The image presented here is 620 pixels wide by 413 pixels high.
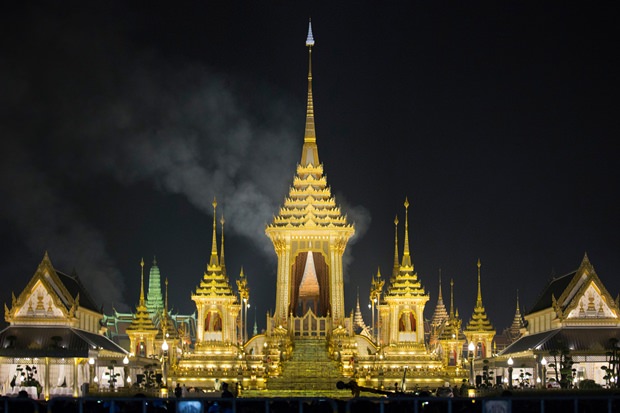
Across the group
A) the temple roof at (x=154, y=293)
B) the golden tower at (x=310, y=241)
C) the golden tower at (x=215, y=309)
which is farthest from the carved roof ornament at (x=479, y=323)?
the temple roof at (x=154, y=293)

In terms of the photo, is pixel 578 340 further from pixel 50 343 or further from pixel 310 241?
pixel 50 343

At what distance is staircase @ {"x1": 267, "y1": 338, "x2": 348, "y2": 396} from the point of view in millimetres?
57906

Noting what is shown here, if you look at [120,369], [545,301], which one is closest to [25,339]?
[120,369]

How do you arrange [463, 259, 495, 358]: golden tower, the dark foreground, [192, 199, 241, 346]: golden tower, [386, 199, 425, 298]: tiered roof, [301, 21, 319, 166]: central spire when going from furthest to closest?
[463, 259, 495, 358]: golden tower < [301, 21, 319, 166]: central spire < [386, 199, 425, 298]: tiered roof < [192, 199, 241, 346]: golden tower < the dark foreground

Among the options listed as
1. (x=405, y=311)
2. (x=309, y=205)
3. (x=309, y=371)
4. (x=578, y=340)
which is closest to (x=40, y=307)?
(x=309, y=371)

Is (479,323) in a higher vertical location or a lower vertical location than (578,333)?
higher

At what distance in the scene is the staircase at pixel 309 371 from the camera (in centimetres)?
5791

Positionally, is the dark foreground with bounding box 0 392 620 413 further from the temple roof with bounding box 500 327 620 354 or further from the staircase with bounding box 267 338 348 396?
the temple roof with bounding box 500 327 620 354

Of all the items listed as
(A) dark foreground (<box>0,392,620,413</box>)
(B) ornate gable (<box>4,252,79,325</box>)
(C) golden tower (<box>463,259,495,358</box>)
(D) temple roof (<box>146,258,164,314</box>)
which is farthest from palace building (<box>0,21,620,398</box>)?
(D) temple roof (<box>146,258,164,314</box>)

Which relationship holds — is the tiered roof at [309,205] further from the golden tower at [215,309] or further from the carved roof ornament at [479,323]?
the carved roof ornament at [479,323]

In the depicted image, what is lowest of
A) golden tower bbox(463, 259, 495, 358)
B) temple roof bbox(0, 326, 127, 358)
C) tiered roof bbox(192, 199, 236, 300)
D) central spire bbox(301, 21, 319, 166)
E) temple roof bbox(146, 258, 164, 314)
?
temple roof bbox(0, 326, 127, 358)

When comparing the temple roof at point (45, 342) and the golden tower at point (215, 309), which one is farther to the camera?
the golden tower at point (215, 309)

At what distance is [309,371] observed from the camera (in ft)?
199

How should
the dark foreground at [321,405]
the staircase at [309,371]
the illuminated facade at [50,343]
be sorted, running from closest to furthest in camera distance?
the dark foreground at [321,405]
the staircase at [309,371]
the illuminated facade at [50,343]
